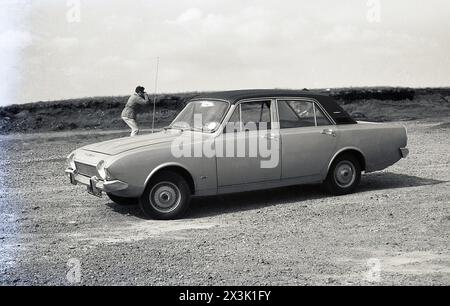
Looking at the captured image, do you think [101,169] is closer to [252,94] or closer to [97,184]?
[97,184]

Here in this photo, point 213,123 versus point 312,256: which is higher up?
point 213,123

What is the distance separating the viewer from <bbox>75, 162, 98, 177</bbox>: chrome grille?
7.49m

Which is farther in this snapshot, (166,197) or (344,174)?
(344,174)

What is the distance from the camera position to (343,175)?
8.72 m

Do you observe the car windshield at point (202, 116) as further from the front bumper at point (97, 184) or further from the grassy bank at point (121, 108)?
the grassy bank at point (121, 108)

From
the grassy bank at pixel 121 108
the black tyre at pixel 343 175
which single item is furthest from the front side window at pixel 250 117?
the grassy bank at pixel 121 108

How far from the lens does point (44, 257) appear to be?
591 centimetres

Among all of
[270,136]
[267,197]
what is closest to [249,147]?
[270,136]

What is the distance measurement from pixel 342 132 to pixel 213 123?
2.02m

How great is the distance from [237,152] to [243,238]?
5.34 feet

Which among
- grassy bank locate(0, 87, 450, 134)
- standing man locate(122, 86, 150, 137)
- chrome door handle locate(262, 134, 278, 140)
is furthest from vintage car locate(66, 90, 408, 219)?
grassy bank locate(0, 87, 450, 134)

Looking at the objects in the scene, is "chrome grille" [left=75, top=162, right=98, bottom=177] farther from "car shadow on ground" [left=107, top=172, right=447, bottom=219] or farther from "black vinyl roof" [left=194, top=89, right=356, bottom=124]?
"black vinyl roof" [left=194, top=89, right=356, bottom=124]
